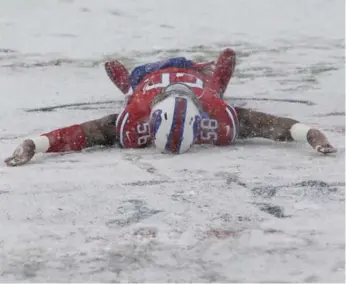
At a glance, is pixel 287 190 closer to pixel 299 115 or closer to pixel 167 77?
pixel 167 77

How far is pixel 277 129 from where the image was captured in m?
4.67

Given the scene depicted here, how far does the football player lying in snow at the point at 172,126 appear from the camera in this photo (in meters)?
4.38

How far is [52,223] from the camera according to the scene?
10.9 ft

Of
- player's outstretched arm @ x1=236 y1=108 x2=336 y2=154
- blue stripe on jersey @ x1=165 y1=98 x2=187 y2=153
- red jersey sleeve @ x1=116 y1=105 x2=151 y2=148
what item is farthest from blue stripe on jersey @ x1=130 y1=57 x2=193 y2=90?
blue stripe on jersey @ x1=165 y1=98 x2=187 y2=153

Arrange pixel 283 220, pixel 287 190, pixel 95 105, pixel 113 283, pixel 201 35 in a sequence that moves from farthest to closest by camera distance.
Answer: pixel 201 35 → pixel 95 105 → pixel 287 190 → pixel 283 220 → pixel 113 283

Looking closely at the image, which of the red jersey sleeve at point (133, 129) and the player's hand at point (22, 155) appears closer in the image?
the player's hand at point (22, 155)

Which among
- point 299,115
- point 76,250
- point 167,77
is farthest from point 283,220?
point 299,115

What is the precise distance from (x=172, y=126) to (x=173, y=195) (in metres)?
0.75

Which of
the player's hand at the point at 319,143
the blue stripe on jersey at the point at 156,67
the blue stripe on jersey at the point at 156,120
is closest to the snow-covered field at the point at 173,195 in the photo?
the player's hand at the point at 319,143

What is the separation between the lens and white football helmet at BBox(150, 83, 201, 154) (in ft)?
14.3

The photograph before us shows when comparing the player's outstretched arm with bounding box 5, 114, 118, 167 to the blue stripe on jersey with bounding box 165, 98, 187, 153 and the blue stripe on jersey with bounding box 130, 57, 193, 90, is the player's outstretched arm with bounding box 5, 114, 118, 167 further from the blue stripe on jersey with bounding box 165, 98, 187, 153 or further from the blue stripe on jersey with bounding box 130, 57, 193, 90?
the blue stripe on jersey with bounding box 130, 57, 193, 90

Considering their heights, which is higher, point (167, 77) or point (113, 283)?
point (167, 77)

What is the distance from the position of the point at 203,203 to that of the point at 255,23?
5482 millimetres

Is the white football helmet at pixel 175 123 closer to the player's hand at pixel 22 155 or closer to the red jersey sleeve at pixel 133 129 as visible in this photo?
the red jersey sleeve at pixel 133 129
